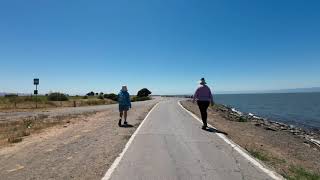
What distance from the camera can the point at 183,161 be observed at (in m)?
9.55

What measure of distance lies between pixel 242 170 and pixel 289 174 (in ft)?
3.83

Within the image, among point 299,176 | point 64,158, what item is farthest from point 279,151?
point 64,158

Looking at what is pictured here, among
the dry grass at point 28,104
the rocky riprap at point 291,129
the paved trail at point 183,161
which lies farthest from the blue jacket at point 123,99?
the dry grass at point 28,104

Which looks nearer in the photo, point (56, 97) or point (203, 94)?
point (203, 94)

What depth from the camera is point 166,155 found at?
34.0ft

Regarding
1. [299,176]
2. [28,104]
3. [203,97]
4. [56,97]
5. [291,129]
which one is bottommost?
[291,129]

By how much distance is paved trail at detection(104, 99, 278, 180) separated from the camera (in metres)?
8.11

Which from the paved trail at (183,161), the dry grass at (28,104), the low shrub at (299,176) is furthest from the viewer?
the dry grass at (28,104)

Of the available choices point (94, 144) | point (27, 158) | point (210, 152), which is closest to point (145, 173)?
point (210, 152)

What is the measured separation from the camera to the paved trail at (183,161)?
8109mm

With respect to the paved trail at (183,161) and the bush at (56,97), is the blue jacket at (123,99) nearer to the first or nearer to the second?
the paved trail at (183,161)

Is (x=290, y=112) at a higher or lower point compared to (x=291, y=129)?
higher

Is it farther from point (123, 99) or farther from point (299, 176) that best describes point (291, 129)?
point (299, 176)

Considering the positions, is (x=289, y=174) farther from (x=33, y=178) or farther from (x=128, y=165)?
(x=33, y=178)
